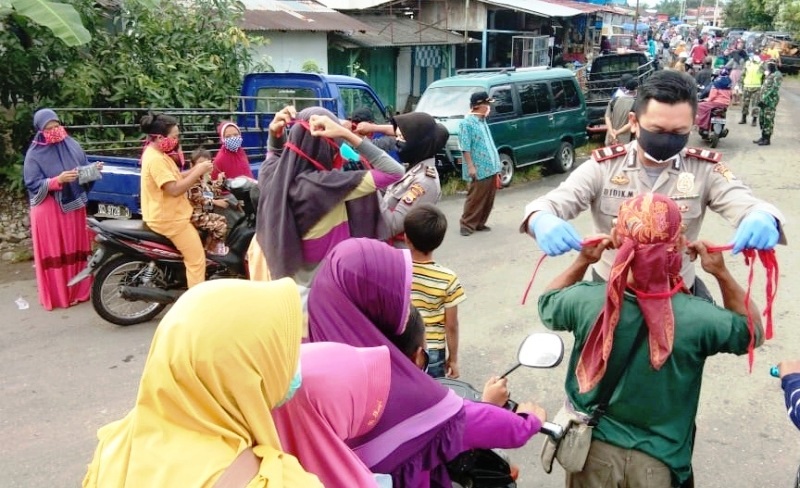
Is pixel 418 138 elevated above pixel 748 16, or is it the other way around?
pixel 748 16

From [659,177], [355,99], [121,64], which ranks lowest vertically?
[659,177]

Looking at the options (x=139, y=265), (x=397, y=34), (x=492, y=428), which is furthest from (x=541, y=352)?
(x=397, y=34)

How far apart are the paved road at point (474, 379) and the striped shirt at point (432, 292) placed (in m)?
0.98

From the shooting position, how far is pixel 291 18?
1256 centimetres

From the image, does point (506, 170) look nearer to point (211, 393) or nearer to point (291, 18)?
point (291, 18)

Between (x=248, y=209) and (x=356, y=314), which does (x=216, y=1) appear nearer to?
(x=248, y=209)

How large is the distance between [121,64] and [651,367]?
7.74 meters

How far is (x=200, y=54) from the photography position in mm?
8867

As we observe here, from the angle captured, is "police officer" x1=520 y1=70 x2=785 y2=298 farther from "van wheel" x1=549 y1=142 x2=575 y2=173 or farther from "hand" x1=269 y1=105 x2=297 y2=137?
"van wheel" x1=549 y1=142 x2=575 y2=173

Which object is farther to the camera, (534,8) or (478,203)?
(534,8)

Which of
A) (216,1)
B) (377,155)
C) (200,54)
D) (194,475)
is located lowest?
(194,475)

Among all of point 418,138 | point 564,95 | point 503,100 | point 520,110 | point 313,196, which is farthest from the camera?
point 564,95

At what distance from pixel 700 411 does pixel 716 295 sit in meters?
1.91

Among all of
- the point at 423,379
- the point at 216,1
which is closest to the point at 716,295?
the point at 423,379
